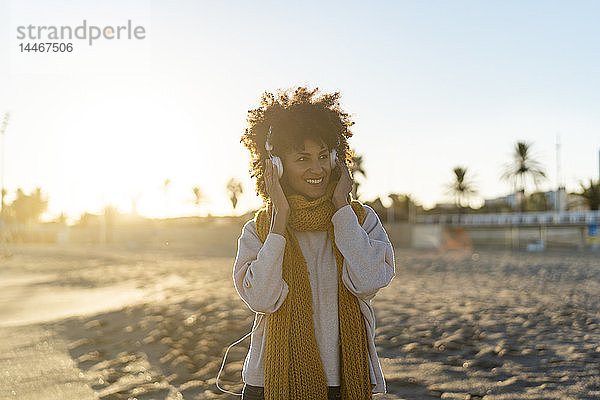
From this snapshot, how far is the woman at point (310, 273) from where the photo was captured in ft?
6.82

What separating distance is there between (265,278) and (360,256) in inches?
14.8

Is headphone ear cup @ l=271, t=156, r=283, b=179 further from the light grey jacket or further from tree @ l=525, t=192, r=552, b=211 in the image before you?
tree @ l=525, t=192, r=552, b=211

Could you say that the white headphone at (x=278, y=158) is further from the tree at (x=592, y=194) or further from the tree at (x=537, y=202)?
the tree at (x=537, y=202)

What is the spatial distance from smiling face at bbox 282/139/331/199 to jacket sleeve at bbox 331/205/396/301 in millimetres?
172

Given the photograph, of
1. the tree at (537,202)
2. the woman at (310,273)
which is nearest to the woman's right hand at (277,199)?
the woman at (310,273)

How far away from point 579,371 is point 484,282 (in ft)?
29.3

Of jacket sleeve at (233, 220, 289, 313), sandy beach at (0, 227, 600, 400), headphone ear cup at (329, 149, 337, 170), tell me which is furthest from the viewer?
sandy beach at (0, 227, 600, 400)

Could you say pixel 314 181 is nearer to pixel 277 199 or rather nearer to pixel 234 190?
pixel 277 199

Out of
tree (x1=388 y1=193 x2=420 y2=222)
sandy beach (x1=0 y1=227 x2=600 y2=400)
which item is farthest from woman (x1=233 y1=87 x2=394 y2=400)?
tree (x1=388 y1=193 x2=420 y2=222)

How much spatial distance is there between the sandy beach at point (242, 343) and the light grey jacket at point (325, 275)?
2589 millimetres

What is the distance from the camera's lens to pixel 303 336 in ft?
6.95

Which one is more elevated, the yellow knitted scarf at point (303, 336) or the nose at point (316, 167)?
the nose at point (316, 167)

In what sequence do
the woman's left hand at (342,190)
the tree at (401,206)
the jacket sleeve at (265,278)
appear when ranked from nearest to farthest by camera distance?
1. the jacket sleeve at (265,278)
2. the woman's left hand at (342,190)
3. the tree at (401,206)

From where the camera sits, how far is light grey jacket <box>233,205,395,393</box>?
6.76ft
